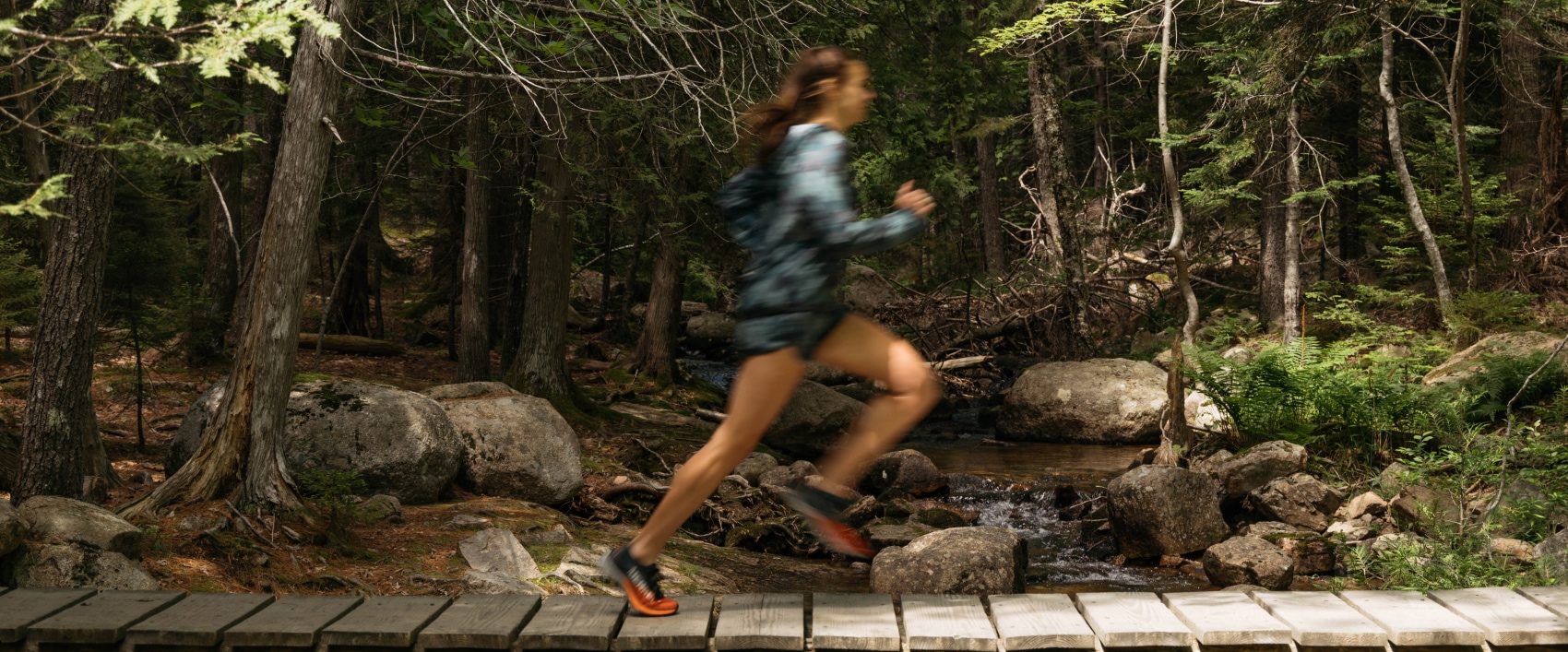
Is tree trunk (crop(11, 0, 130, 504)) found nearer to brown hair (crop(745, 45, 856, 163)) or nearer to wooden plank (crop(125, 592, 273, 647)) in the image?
wooden plank (crop(125, 592, 273, 647))

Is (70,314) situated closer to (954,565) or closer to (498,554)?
(498,554)

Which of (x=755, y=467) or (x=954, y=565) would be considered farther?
(x=755, y=467)

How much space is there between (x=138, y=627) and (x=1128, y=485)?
25.0 ft

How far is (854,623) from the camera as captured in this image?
3648mm

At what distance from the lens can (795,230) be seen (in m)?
3.37

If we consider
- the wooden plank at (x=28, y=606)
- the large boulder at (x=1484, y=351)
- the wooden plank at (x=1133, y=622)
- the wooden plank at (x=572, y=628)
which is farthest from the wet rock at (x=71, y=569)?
the large boulder at (x=1484, y=351)

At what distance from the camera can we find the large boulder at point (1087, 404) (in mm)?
14656

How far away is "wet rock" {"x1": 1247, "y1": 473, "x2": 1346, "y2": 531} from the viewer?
9.30m

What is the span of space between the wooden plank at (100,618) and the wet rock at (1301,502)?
871cm

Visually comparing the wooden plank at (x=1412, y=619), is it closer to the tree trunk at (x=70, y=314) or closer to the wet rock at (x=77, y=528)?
the wet rock at (x=77, y=528)

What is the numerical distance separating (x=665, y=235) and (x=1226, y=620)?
931 centimetres

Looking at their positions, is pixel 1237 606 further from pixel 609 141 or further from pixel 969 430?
pixel 969 430

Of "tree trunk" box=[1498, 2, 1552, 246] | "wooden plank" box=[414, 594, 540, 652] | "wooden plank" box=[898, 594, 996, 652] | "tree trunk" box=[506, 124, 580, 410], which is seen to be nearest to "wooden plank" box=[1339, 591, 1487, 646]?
"wooden plank" box=[898, 594, 996, 652]

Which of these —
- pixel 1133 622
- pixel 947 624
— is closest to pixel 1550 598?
pixel 1133 622
